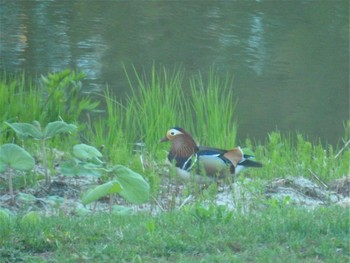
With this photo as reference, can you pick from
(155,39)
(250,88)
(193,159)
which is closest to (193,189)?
(193,159)

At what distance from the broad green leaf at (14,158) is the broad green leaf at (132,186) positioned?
0.53m

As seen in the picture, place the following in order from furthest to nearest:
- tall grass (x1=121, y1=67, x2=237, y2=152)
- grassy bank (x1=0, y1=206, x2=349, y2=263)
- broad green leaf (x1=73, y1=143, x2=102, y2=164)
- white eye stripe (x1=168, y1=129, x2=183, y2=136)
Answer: tall grass (x1=121, y1=67, x2=237, y2=152) < white eye stripe (x1=168, y1=129, x2=183, y2=136) < broad green leaf (x1=73, y1=143, x2=102, y2=164) < grassy bank (x1=0, y1=206, x2=349, y2=263)

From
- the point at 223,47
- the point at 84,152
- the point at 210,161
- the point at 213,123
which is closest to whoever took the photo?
the point at 84,152

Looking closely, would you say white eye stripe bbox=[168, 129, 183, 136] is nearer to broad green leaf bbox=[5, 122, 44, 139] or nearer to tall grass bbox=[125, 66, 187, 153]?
tall grass bbox=[125, 66, 187, 153]

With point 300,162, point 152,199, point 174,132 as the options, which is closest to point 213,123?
point 300,162

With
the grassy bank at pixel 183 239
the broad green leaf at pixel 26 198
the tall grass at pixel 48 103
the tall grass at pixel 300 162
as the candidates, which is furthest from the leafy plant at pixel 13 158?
the tall grass at pixel 300 162

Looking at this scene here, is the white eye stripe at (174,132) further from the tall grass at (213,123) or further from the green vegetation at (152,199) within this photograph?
the tall grass at (213,123)

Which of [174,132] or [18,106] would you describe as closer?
[174,132]

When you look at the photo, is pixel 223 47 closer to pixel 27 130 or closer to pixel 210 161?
pixel 210 161

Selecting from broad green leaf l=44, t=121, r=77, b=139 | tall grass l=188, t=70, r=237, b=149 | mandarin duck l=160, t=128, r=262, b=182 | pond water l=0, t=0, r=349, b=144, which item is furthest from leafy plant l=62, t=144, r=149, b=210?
pond water l=0, t=0, r=349, b=144

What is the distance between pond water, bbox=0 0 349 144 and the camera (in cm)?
941

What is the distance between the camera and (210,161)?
19.8 feet

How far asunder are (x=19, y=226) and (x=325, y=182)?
8.81ft

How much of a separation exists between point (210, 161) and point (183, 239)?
5.94 feet
